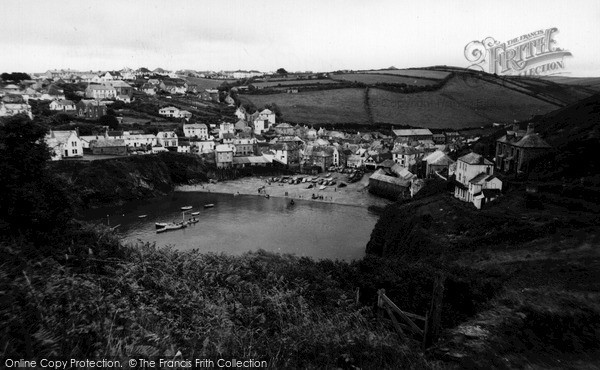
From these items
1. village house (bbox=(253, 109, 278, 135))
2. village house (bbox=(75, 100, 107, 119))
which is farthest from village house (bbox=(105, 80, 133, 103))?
village house (bbox=(253, 109, 278, 135))

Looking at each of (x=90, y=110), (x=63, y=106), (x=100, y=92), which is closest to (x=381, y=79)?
(x=100, y=92)

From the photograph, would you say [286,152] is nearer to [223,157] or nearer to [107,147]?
[223,157]

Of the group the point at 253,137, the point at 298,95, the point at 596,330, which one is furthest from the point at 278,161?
the point at 596,330

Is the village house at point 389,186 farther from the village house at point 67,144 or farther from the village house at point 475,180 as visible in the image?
the village house at point 67,144

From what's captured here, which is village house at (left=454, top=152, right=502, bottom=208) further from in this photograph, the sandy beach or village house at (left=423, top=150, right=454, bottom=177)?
the sandy beach

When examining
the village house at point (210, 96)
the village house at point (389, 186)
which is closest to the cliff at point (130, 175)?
the village house at point (389, 186)

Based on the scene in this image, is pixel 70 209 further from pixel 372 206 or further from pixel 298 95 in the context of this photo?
pixel 298 95
